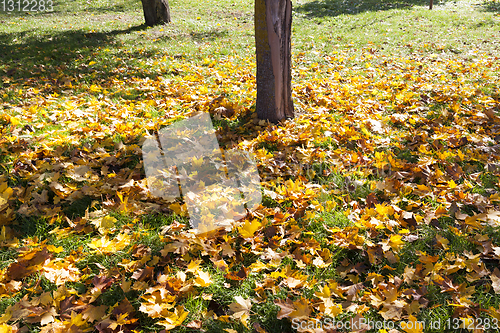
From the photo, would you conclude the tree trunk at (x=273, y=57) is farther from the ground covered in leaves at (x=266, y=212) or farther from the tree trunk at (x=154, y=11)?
the tree trunk at (x=154, y=11)

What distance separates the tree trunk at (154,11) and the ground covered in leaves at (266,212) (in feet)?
15.8

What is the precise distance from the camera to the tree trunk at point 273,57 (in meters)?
3.49

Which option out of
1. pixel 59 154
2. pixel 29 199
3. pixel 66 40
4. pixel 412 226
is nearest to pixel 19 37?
pixel 66 40

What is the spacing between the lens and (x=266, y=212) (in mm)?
2428

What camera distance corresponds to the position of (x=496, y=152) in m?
3.11

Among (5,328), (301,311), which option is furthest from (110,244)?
(301,311)

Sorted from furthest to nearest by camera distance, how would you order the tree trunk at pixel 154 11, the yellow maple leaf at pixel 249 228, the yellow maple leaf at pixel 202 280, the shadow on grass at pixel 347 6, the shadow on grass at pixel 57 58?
the shadow on grass at pixel 347 6 < the tree trunk at pixel 154 11 < the shadow on grass at pixel 57 58 < the yellow maple leaf at pixel 249 228 < the yellow maple leaf at pixel 202 280

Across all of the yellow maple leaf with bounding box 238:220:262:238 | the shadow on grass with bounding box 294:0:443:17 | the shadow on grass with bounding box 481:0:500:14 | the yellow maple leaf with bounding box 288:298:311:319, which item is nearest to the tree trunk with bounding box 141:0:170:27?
the shadow on grass with bounding box 294:0:443:17

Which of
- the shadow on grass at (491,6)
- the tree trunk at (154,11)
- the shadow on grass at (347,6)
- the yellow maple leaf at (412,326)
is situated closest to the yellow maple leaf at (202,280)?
the yellow maple leaf at (412,326)

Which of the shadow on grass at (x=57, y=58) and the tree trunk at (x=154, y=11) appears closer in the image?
the shadow on grass at (x=57, y=58)

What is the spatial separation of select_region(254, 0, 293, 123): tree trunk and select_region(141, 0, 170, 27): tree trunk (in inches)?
291

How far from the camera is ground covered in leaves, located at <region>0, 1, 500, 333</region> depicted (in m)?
1.71

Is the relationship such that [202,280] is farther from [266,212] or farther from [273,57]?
[273,57]

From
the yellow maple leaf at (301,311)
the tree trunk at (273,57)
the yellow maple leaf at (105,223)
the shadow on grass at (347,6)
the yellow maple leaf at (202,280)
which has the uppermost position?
the shadow on grass at (347,6)
